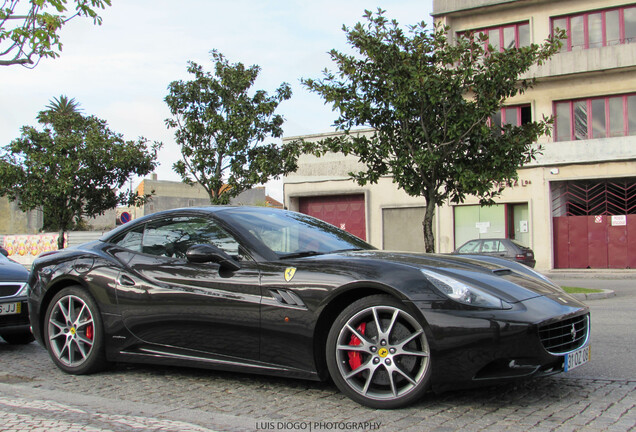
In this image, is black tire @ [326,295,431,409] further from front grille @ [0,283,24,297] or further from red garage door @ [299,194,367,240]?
red garage door @ [299,194,367,240]

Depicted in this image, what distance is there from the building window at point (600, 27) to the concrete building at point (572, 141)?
0.04m

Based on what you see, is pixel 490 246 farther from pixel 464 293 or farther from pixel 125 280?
pixel 464 293

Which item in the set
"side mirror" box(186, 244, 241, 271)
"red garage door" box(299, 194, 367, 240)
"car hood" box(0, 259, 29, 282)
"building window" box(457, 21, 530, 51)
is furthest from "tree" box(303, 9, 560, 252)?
"red garage door" box(299, 194, 367, 240)

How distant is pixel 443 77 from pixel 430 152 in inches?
66.1

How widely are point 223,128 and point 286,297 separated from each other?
16.0m

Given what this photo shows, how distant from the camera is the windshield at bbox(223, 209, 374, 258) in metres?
4.65

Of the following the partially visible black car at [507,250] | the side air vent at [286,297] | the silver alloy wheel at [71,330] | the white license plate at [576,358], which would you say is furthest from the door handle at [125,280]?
the partially visible black car at [507,250]

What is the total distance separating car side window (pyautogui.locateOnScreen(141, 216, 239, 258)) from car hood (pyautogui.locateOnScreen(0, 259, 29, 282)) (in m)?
2.41

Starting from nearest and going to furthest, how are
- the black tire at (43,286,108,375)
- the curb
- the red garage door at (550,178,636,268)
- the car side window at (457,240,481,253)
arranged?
the black tire at (43,286,108,375) → the curb → the car side window at (457,240,481,253) → the red garage door at (550,178,636,268)

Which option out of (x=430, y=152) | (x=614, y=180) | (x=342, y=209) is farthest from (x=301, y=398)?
(x=342, y=209)

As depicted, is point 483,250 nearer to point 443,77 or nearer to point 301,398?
point 443,77

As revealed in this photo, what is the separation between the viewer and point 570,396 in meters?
4.00

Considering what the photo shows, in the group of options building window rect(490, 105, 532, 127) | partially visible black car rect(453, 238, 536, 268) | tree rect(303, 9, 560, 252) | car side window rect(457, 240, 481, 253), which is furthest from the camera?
building window rect(490, 105, 532, 127)

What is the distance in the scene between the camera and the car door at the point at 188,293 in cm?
428
